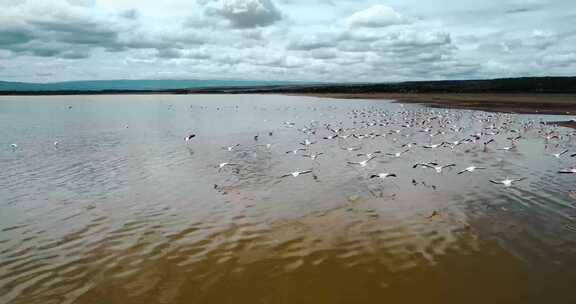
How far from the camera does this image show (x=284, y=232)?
45.2 ft

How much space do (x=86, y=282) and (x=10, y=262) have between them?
2.73 m

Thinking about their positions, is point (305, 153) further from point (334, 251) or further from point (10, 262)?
point (10, 262)

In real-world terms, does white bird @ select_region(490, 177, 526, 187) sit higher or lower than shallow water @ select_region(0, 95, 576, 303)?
higher

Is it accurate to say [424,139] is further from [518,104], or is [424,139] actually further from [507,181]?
[518,104]

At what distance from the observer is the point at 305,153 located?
2845 cm

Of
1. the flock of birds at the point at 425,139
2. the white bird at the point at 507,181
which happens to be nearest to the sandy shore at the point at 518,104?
the flock of birds at the point at 425,139

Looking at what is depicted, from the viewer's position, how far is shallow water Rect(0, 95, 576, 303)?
1037 cm

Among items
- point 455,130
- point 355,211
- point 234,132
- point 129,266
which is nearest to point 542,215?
point 355,211

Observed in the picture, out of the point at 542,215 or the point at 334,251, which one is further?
the point at 542,215

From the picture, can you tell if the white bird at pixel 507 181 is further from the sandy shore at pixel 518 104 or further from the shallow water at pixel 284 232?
the sandy shore at pixel 518 104

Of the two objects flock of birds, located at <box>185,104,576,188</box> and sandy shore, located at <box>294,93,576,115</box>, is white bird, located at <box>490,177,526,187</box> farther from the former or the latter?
sandy shore, located at <box>294,93,576,115</box>

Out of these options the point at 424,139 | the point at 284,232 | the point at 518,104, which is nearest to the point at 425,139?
the point at 424,139

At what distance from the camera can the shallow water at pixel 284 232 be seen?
10.4 m

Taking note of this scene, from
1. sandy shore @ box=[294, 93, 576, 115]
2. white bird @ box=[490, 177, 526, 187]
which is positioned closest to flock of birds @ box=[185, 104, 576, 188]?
white bird @ box=[490, 177, 526, 187]
